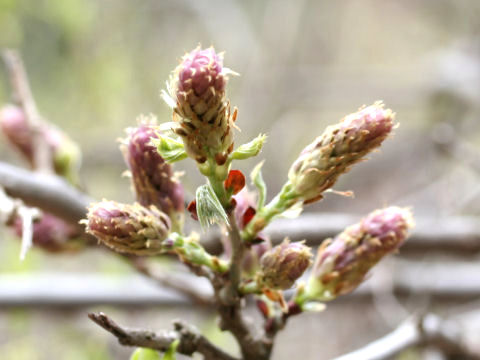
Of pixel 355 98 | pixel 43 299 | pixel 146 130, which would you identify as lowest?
pixel 146 130

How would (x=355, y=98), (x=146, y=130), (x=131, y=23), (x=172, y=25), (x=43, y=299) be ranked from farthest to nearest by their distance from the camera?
1. (x=172, y=25)
2. (x=131, y=23)
3. (x=355, y=98)
4. (x=43, y=299)
5. (x=146, y=130)

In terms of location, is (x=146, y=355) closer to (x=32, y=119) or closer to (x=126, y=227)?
(x=126, y=227)

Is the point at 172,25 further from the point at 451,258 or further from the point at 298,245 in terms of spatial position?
the point at 298,245

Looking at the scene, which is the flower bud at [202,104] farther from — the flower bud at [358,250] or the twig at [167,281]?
the twig at [167,281]

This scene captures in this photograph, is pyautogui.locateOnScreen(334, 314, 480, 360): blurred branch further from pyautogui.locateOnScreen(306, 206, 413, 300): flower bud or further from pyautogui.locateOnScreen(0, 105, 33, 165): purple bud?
pyautogui.locateOnScreen(0, 105, 33, 165): purple bud

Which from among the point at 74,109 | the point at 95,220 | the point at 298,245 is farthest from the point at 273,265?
the point at 74,109

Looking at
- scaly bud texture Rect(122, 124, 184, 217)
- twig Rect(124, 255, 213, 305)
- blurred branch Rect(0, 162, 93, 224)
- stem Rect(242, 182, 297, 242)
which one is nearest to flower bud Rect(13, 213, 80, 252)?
blurred branch Rect(0, 162, 93, 224)

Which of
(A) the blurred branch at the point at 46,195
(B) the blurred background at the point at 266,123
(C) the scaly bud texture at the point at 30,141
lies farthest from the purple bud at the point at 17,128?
(B) the blurred background at the point at 266,123
